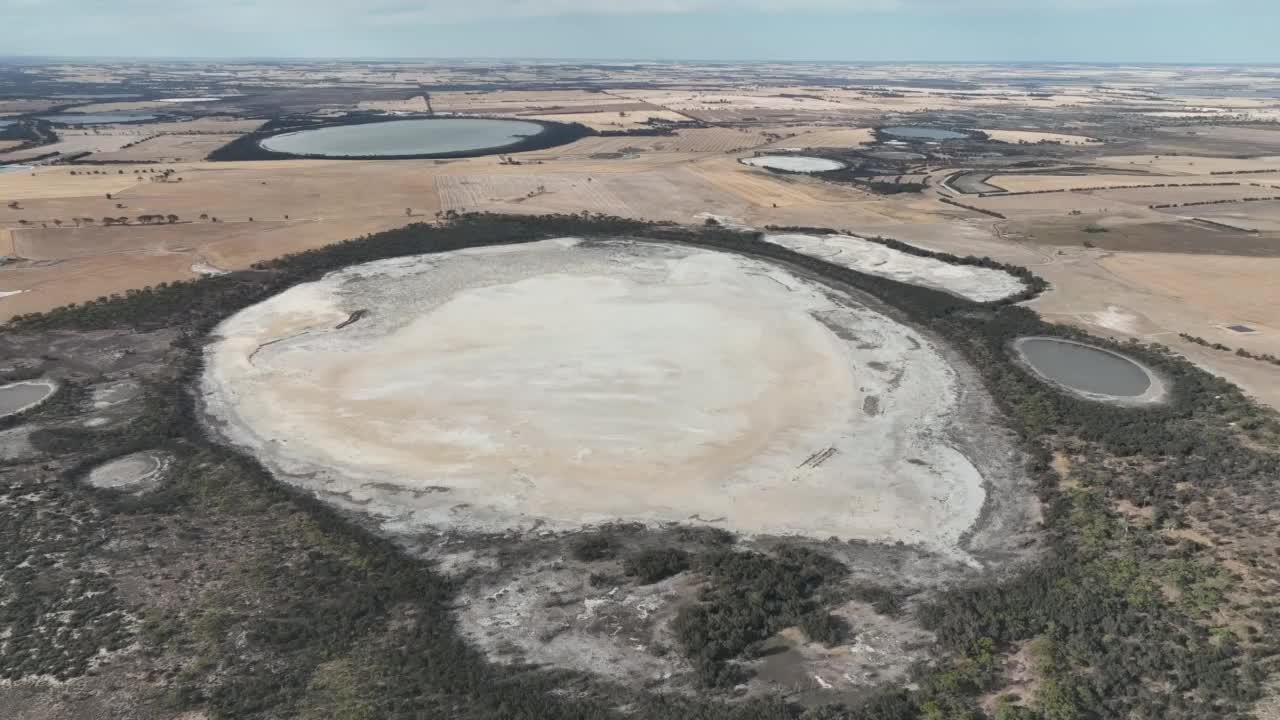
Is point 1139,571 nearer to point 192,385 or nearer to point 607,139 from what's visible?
point 192,385

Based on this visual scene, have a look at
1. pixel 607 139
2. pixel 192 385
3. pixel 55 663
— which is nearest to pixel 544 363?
pixel 192 385

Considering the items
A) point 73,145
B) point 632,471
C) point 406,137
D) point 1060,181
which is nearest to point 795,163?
point 1060,181

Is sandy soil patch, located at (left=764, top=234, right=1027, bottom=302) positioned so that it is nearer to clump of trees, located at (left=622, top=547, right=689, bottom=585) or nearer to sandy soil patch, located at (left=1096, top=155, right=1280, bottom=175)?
clump of trees, located at (left=622, top=547, right=689, bottom=585)

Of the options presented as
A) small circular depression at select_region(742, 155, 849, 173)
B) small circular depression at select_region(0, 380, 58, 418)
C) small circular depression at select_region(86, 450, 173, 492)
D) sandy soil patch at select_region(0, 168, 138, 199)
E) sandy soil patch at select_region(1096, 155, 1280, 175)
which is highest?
sandy soil patch at select_region(1096, 155, 1280, 175)

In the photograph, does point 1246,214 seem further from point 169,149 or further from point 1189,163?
point 169,149

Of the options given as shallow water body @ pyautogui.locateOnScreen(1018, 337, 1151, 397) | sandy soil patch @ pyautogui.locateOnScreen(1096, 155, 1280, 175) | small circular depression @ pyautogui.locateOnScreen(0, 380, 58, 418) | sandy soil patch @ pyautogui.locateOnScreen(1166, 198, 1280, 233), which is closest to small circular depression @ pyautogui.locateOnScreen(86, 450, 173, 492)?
small circular depression @ pyautogui.locateOnScreen(0, 380, 58, 418)
